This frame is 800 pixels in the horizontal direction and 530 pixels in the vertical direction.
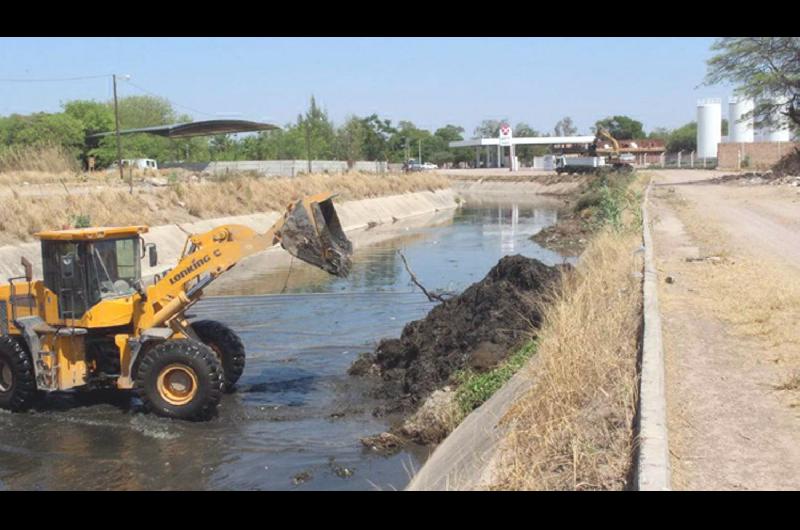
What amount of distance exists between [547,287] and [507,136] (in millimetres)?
116539

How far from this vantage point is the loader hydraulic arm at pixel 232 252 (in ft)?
40.0

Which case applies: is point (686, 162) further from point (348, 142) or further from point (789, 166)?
point (789, 166)

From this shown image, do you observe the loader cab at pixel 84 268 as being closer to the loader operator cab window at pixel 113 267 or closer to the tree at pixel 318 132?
the loader operator cab window at pixel 113 267

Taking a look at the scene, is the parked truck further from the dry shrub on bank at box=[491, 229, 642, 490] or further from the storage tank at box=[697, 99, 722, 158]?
the dry shrub on bank at box=[491, 229, 642, 490]

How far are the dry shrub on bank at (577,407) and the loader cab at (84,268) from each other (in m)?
6.24

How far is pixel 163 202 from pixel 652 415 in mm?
33907

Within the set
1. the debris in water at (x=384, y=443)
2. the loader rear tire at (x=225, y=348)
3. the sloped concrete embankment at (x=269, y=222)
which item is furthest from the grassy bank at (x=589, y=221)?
the debris in water at (x=384, y=443)

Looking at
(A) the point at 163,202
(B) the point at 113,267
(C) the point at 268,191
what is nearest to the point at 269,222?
(C) the point at 268,191

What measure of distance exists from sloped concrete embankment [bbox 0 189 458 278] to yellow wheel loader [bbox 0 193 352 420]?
1356cm

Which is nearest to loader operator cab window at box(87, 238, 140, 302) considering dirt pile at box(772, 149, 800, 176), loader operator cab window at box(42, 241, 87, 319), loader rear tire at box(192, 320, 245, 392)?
loader operator cab window at box(42, 241, 87, 319)

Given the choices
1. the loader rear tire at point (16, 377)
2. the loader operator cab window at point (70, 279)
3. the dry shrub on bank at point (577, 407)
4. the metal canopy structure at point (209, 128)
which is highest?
the metal canopy structure at point (209, 128)

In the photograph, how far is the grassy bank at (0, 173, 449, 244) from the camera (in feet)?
95.7
